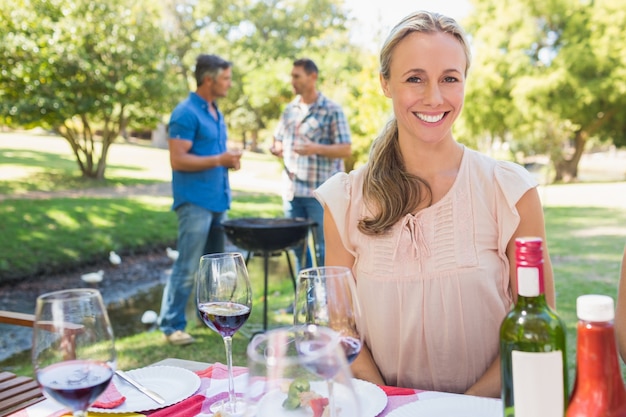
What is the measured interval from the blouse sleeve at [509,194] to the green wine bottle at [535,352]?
35.1 inches

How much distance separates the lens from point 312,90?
544 centimetres

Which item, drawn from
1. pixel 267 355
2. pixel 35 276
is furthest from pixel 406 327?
pixel 35 276

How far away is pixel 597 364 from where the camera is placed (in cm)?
85

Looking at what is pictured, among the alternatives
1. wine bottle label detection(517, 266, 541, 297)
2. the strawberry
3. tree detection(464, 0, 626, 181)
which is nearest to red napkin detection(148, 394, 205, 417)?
the strawberry

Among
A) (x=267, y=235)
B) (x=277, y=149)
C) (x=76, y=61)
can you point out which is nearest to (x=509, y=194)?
(x=267, y=235)

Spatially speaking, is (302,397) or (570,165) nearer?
(302,397)

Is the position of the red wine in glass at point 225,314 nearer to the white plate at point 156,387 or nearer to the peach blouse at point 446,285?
the white plate at point 156,387

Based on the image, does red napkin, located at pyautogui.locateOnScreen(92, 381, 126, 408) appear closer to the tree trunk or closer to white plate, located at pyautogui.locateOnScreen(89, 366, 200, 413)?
white plate, located at pyautogui.locateOnScreen(89, 366, 200, 413)

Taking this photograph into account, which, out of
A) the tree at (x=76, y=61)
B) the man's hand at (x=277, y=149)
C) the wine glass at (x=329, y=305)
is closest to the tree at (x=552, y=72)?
the tree at (x=76, y=61)

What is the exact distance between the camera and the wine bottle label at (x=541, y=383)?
34.6 inches

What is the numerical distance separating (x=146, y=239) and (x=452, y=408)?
8.39 m

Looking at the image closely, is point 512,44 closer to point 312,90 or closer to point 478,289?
point 312,90

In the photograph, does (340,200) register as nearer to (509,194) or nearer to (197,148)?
(509,194)

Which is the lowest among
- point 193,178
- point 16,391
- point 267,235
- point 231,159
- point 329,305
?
point 16,391
